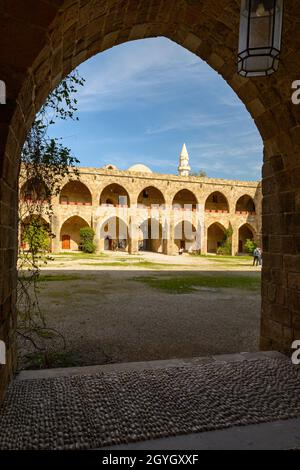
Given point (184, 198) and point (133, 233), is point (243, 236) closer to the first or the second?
point (184, 198)

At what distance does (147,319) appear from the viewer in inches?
229

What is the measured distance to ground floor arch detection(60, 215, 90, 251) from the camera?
88.7 feet

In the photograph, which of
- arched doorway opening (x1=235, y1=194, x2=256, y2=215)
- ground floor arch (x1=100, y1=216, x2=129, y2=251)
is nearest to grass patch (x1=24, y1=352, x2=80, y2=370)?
ground floor arch (x1=100, y1=216, x2=129, y2=251)

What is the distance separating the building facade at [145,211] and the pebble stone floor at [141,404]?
861 inches

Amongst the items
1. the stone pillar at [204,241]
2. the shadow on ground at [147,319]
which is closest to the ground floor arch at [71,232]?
the stone pillar at [204,241]

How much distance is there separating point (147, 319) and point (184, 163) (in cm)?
3858

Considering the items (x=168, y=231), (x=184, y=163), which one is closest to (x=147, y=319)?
(x=168, y=231)

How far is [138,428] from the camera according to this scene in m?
1.91

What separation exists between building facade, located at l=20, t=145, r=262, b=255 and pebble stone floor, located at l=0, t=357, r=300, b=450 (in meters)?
21.9

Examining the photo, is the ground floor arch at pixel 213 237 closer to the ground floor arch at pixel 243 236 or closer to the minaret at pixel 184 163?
the ground floor arch at pixel 243 236

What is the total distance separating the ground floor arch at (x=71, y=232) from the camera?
27.0 meters

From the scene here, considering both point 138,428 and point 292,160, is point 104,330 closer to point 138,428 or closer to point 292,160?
point 138,428

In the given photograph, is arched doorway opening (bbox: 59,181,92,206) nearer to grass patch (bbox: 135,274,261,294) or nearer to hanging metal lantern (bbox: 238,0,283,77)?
grass patch (bbox: 135,274,261,294)
